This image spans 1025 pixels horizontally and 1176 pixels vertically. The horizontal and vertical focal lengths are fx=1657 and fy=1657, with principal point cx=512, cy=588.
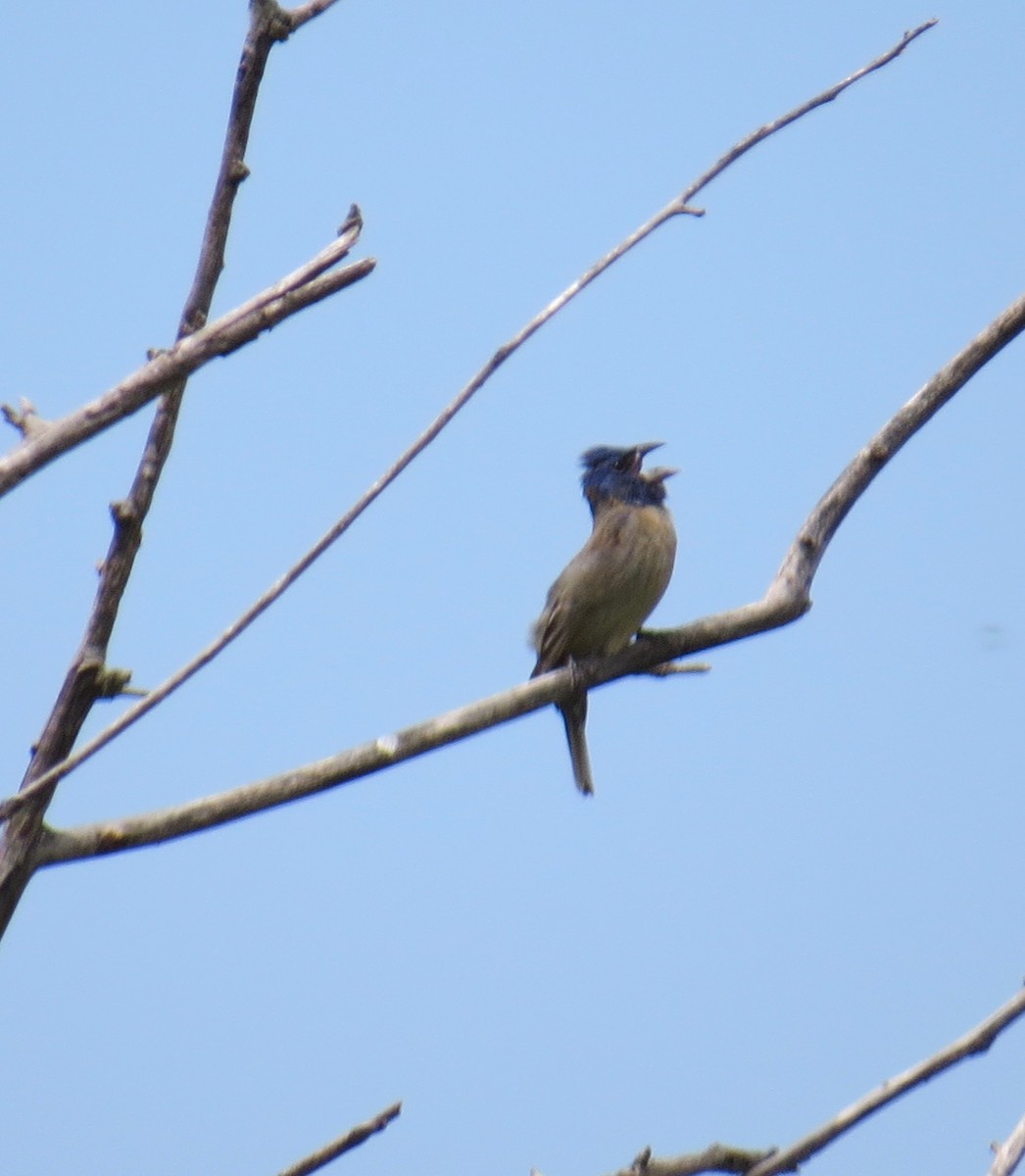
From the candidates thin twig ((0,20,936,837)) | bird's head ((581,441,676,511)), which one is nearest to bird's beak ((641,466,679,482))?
bird's head ((581,441,676,511))

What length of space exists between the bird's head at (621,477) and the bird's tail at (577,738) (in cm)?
91

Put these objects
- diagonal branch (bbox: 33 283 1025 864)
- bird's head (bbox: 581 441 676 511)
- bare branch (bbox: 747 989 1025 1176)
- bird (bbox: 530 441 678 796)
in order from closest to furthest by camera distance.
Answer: bare branch (bbox: 747 989 1025 1176) → diagonal branch (bbox: 33 283 1025 864) → bird (bbox: 530 441 678 796) → bird's head (bbox: 581 441 676 511)

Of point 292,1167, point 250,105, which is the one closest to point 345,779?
point 292,1167

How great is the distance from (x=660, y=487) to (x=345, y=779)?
141 inches

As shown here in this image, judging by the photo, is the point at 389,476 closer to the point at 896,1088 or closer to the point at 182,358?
the point at 182,358

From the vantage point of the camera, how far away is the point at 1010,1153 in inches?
98.0

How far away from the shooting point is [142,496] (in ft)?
10.1

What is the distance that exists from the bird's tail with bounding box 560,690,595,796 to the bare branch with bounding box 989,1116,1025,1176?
3.75 m

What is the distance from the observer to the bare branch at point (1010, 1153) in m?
2.46

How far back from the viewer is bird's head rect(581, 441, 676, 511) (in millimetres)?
6699

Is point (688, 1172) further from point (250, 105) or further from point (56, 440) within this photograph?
point (250, 105)

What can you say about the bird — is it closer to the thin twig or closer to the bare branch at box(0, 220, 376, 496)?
the thin twig

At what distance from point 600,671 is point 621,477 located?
2119mm

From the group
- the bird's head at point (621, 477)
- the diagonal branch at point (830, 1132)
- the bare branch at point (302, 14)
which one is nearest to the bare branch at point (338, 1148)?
the diagonal branch at point (830, 1132)
